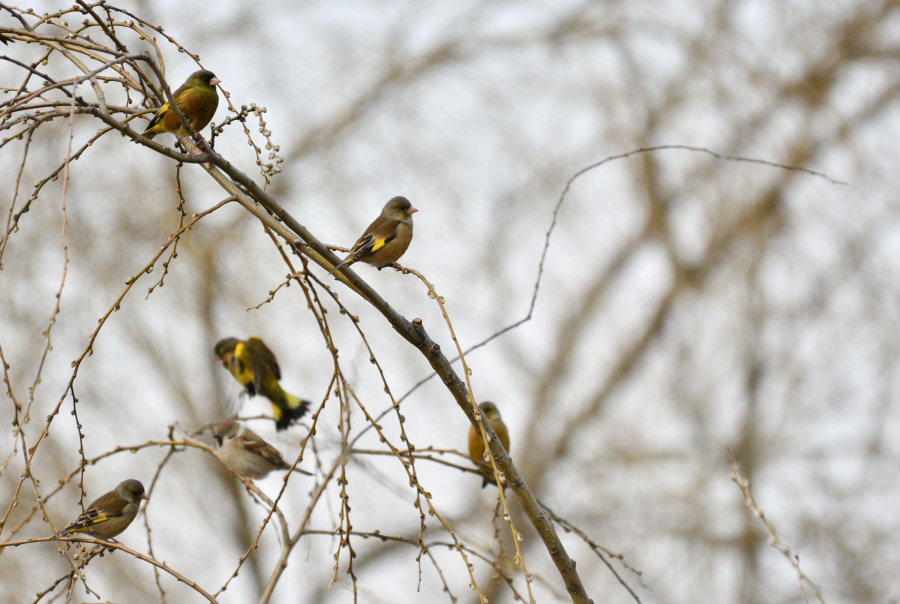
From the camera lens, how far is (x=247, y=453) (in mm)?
6164

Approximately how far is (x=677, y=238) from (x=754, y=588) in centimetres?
438

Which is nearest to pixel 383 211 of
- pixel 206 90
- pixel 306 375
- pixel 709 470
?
pixel 206 90

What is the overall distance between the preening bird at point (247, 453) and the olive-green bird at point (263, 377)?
0.22 metres

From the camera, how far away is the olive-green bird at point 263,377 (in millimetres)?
6141

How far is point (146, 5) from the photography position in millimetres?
11586

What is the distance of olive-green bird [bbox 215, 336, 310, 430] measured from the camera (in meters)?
6.14

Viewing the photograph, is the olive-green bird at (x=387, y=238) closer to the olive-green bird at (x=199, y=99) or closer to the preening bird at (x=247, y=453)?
the olive-green bird at (x=199, y=99)

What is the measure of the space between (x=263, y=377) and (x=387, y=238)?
212 cm

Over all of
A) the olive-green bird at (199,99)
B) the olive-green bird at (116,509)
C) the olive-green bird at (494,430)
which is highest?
the olive-green bird at (494,430)

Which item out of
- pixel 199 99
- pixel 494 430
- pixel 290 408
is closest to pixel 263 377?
pixel 290 408

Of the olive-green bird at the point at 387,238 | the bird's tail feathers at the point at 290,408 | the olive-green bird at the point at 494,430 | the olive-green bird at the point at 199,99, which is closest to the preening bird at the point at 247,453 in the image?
the bird's tail feathers at the point at 290,408

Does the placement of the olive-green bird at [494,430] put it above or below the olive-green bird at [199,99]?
above

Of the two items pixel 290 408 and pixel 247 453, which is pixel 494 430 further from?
pixel 247 453

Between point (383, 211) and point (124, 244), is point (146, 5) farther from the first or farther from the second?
point (383, 211)
